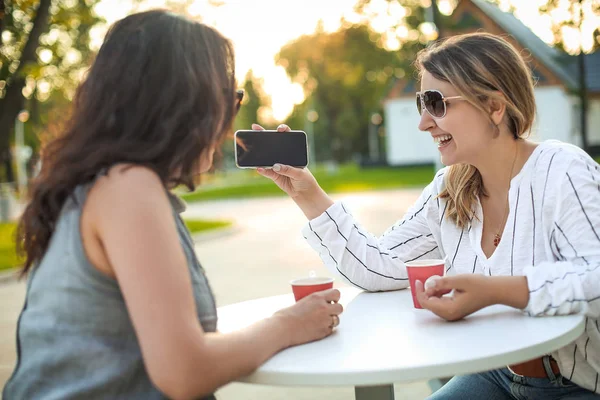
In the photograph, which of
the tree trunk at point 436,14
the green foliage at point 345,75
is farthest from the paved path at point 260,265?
the green foliage at point 345,75

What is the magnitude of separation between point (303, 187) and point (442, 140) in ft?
1.85

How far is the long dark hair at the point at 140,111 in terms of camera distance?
1.42 meters

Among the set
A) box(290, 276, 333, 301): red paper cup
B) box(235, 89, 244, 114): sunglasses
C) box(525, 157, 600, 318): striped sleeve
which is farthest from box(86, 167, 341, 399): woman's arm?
box(525, 157, 600, 318): striped sleeve

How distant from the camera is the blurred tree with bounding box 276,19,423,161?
31.0 meters

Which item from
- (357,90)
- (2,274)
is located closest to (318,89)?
(357,90)

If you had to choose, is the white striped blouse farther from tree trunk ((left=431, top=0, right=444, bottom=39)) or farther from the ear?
tree trunk ((left=431, top=0, right=444, bottom=39))

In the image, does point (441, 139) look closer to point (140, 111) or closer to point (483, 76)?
point (483, 76)

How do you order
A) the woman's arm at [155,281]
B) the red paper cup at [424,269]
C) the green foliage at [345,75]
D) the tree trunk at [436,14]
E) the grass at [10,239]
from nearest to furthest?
1. the woman's arm at [155,281]
2. the red paper cup at [424,269]
3. the grass at [10,239]
4. the tree trunk at [436,14]
5. the green foliage at [345,75]

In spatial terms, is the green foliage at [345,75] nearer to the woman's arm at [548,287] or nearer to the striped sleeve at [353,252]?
the striped sleeve at [353,252]

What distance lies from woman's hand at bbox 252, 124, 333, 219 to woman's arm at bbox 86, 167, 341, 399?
0.97 metres

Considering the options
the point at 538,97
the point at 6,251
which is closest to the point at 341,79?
the point at 538,97

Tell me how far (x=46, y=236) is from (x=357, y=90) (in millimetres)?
53582

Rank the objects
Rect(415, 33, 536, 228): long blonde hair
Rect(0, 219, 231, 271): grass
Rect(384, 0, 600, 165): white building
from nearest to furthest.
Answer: Rect(415, 33, 536, 228): long blonde hair
Rect(0, 219, 231, 271): grass
Rect(384, 0, 600, 165): white building

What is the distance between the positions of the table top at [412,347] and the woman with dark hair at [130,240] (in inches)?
5.1
